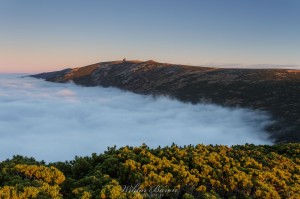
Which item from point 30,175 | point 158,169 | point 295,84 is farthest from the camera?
point 295,84

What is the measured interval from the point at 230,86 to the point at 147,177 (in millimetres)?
104099

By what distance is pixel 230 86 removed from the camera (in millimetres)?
114875

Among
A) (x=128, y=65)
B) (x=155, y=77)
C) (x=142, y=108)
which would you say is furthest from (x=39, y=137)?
(x=128, y=65)

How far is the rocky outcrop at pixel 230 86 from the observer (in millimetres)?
75725

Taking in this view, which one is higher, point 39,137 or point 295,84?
point 295,84

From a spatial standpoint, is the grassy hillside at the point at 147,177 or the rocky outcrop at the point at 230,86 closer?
the grassy hillside at the point at 147,177

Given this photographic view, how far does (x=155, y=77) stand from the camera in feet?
525

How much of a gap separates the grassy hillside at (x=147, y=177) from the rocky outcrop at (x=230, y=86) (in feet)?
147

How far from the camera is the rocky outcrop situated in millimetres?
75725

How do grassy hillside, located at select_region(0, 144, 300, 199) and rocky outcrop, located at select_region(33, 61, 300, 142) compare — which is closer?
grassy hillside, located at select_region(0, 144, 300, 199)

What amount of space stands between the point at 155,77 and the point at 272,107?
8180 cm

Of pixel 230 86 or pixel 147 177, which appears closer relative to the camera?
pixel 147 177

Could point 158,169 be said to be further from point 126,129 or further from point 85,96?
point 85,96

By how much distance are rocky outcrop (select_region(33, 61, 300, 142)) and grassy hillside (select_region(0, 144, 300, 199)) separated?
44792 millimetres
